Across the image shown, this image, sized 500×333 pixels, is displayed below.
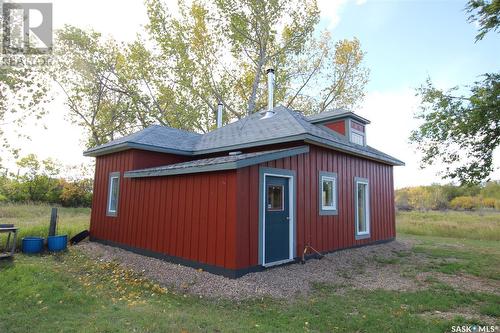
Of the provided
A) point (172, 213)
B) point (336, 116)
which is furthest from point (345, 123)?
point (172, 213)

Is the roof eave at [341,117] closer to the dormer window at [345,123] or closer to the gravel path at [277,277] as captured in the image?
the dormer window at [345,123]

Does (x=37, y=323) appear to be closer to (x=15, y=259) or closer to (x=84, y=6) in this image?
(x=15, y=259)

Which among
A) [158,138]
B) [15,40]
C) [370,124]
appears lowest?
[158,138]

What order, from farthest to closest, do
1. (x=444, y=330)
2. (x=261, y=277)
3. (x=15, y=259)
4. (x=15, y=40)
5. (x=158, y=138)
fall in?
(x=15, y=40), (x=158, y=138), (x=15, y=259), (x=261, y=277), (x=444, y=330)

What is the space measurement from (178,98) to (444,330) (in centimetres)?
2108

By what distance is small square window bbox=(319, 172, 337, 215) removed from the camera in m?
8.35

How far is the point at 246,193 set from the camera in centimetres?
612

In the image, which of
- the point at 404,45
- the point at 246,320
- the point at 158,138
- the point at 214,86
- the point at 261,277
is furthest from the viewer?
the point at 214,86

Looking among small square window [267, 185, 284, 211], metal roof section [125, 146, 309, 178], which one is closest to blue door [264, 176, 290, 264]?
small square window [267, 185, 284, 211]

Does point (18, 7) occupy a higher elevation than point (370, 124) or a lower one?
higher

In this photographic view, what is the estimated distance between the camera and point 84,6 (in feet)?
51.2

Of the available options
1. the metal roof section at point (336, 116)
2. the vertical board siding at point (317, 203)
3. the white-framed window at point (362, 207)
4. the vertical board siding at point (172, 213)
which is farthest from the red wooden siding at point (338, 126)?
the vertical board siding at point (172, 213)

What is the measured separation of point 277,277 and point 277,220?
1.33m

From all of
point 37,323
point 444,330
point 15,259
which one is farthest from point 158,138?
point 444,330
